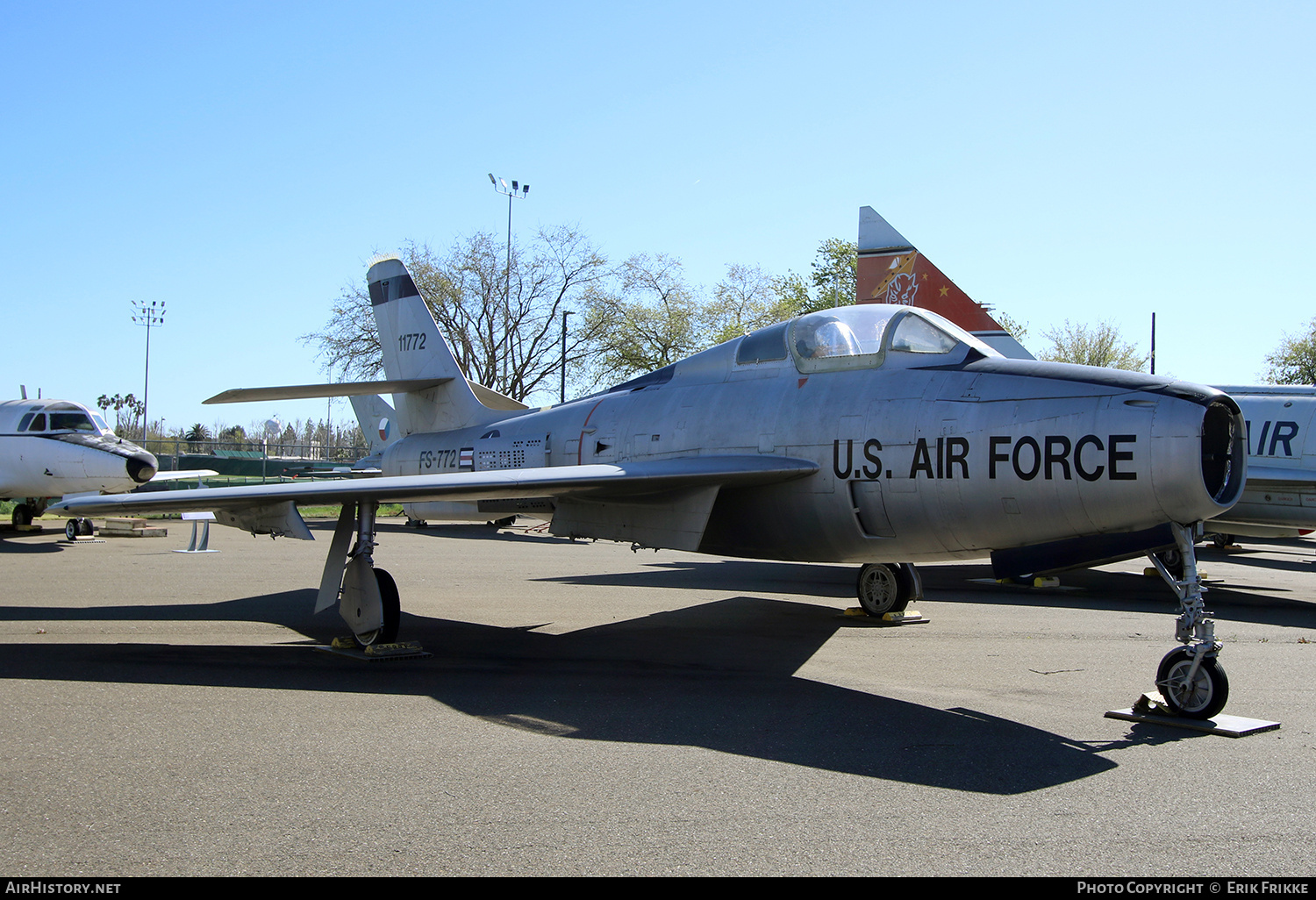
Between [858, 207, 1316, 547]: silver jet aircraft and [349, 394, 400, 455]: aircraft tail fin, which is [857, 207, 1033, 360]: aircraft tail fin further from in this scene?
[349, 394, 400, 455]: aircraft tail fin

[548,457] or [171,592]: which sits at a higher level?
[548,457]

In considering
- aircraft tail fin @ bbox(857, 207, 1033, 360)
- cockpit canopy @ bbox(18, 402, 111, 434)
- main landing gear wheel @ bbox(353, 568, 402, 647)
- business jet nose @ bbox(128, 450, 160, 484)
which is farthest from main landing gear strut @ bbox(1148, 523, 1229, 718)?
cockpit canopy @ bbox(18, 402, 111, 434)

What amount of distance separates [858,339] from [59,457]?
831 inches

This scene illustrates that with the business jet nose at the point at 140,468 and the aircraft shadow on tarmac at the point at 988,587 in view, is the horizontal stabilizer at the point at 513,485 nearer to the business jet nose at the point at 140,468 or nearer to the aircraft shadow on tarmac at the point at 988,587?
the aircraft shadow on tarmac at the point at 988,587

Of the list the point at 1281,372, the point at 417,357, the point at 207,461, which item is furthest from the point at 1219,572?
the point at 1281,372

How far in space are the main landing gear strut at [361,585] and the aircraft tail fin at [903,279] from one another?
58.1 feet

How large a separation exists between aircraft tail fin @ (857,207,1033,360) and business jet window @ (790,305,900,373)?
15.5 m

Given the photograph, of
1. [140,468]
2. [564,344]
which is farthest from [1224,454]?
[564,344]

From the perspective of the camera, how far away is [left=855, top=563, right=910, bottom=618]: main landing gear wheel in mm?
11016

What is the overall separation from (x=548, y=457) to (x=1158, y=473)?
6.26 m

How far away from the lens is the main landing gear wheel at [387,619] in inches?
344

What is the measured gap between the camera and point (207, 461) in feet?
158

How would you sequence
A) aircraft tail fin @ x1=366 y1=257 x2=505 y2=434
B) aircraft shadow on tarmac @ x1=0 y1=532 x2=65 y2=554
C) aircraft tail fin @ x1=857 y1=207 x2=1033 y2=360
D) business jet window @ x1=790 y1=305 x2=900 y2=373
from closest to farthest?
business jet window @ x1=790 y1=305 x2=900 y2=373, aircraft tail fin @ x1=366 y1=257 x2=505 y2=434, aircraft shadow on tarmac @ x1=0 y1=532 x2=65 y2=554, aircraft tail fin @ x1=857 y1=207 x2=1033 y2=360
